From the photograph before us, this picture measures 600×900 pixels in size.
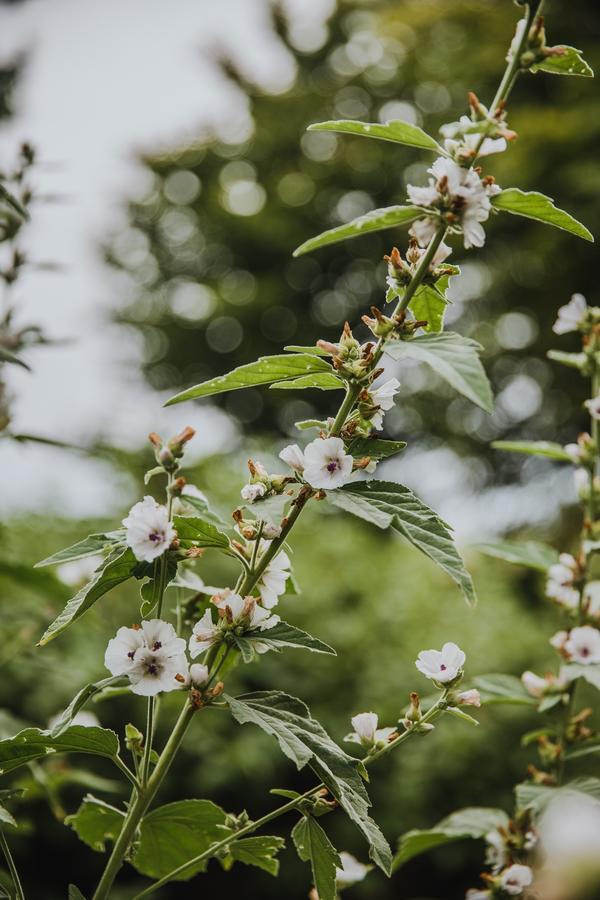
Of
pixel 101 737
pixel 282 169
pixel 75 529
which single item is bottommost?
pixel 282 169

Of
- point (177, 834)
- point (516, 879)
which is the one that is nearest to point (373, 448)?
point (177, 834)

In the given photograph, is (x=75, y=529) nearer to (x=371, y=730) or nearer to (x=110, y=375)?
(x=371, y=730)

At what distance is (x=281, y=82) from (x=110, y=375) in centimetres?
583

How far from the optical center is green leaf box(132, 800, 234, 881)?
109 centimetres

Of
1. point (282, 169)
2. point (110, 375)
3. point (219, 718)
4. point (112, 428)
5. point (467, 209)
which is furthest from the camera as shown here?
point (110, 375)

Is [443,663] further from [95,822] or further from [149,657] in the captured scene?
[95,822]

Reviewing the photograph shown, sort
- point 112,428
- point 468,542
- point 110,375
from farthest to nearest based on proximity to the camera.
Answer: point 110,375, point 112,428, point 468,542

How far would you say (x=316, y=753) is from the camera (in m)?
0.89

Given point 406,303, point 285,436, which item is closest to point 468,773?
point 406,303

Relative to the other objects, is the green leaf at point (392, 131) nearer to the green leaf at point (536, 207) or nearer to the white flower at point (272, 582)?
the green leaf at point (536, 207)

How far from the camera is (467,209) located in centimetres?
91

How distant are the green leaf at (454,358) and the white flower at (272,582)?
1.01 feet

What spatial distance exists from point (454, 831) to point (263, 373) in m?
0.89

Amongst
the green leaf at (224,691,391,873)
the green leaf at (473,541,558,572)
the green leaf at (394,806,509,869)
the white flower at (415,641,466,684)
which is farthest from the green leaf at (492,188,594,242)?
the green leaf at (394,806,509,869)
